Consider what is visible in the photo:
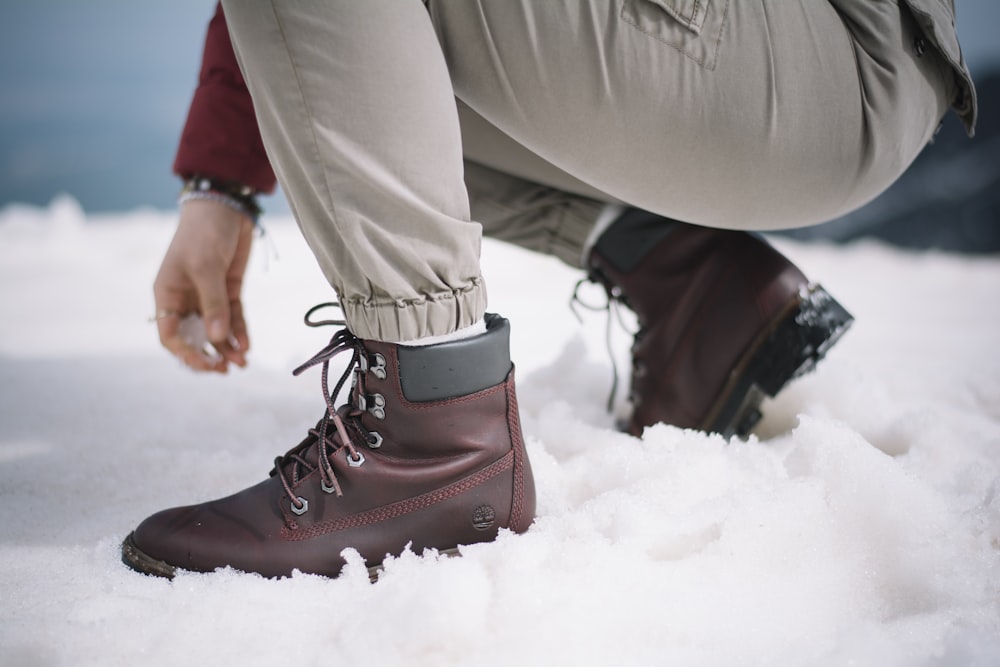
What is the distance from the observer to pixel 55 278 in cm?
186

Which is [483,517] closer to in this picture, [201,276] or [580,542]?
[580,542]

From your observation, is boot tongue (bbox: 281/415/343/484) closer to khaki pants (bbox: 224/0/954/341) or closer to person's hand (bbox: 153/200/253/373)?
khaki pants (bbox: 224/0/954/341)

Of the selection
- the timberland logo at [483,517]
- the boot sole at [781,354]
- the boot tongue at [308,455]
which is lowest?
the boot sole at [781,354]

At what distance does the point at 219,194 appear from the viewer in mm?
827

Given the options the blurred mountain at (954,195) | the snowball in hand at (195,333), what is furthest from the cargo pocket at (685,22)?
the blurred mountain at (954,195)

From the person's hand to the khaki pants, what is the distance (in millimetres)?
312

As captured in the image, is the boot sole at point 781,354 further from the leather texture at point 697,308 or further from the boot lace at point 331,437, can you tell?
the boot lace at point 331,437

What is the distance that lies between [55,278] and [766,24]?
186cm

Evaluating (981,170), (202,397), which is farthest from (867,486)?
(981,170)

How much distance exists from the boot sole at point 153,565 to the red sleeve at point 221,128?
432mm

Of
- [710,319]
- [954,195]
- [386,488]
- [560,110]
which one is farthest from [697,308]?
[954,195]

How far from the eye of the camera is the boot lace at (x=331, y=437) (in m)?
0.58

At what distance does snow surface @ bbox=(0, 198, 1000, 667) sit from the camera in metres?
0.47

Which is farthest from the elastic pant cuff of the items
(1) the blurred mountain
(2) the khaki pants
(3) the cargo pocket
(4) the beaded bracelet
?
(1) the blurred mountain
